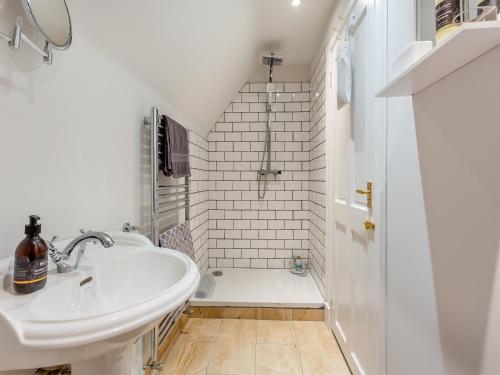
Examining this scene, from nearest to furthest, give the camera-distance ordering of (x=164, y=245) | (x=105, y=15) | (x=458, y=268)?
(x=458, y=268) → (x=105, y=15) → (x=164, y=245)

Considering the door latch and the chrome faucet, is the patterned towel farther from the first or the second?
the door latch

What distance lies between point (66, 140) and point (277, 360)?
171 cm

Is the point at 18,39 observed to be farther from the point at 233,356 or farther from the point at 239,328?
the point at 239,328

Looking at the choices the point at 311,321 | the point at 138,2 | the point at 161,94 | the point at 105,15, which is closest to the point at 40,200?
A: the point at 105,15

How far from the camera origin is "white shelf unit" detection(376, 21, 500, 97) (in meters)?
0.50

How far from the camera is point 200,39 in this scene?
165 cm

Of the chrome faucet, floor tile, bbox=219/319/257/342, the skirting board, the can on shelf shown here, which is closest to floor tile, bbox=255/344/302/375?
floor tile, bbox=219/319/257/342

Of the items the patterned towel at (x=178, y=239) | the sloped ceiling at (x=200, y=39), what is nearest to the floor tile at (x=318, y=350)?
the patterned towel at (x=178, y=239)

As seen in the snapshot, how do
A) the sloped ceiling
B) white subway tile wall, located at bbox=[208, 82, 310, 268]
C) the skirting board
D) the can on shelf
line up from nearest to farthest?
the can on shelf → the sloped ceiling → the skirting board → white subway tile wall, located at bbox=[208, 82, 310, 268]

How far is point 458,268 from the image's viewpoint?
70 centimetres

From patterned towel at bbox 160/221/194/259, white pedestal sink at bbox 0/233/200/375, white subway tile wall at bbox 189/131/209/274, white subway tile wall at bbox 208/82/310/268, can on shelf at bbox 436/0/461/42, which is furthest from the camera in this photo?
white subway tile wall at bbox 208/82/310/268

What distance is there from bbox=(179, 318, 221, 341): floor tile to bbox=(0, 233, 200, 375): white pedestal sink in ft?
4.00

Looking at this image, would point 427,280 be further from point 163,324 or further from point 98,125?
point 163,324

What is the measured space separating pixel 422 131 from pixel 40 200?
4.17 ft
